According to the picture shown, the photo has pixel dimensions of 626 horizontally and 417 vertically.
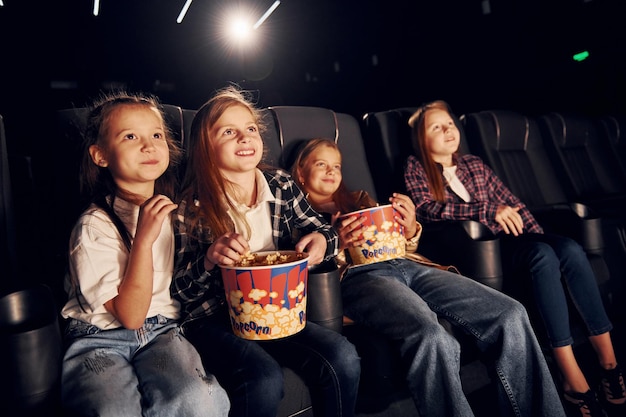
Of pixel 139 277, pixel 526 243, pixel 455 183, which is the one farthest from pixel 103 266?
pixel 455 183

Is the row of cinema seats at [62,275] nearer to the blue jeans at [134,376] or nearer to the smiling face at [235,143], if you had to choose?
the blue jeans at [134,376]

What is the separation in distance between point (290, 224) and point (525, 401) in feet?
2.66

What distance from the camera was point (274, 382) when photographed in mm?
1052

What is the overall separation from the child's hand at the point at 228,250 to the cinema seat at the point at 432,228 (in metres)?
0.79

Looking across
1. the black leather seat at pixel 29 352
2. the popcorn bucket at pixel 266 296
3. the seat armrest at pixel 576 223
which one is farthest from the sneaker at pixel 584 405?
the black leather seat at pixel 29 352

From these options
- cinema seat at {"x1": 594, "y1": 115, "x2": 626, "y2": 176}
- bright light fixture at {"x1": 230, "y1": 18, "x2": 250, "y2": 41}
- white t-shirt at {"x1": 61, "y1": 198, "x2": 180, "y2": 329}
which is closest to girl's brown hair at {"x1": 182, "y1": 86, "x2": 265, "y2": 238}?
white t-shirt at {"x1": 61, "y1": 198, "x2": 180, "y2": 329}

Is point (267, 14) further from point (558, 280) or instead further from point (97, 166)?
point (558, 280)

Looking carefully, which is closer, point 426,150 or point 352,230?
point 352,230

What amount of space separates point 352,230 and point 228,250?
0.40 metres

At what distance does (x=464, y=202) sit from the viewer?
2.00 metres

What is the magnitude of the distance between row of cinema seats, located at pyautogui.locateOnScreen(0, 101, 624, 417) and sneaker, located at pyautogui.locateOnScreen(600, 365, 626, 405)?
14.9 inches

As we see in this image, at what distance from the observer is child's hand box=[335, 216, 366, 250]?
1334mm

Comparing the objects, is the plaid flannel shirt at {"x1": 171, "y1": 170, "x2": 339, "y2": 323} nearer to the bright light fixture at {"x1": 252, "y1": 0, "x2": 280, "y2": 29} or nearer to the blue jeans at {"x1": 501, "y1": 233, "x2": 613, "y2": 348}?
the blue jeans at {"x1": 501, "y1": 233, "x2": 613, "y2": 348}

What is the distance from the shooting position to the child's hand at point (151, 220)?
3.54ft
